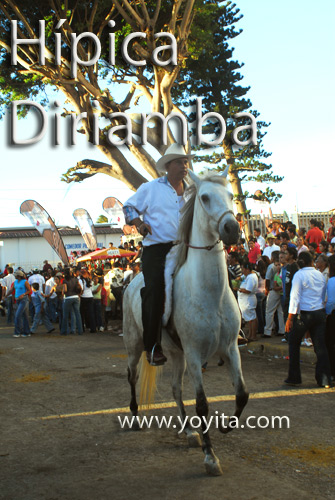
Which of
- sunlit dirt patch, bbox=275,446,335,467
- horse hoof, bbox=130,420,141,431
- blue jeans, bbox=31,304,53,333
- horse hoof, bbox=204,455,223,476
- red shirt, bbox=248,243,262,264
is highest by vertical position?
red shirt, bbox=248,243,262,264

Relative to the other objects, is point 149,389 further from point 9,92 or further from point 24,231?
point 24,231

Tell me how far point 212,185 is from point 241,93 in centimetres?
2772

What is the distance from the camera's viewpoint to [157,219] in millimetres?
5785

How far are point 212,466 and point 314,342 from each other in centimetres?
415

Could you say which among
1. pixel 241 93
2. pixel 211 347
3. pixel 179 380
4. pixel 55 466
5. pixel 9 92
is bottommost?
pixel 55 466

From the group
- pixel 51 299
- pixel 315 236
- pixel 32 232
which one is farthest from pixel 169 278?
pixel 32 232

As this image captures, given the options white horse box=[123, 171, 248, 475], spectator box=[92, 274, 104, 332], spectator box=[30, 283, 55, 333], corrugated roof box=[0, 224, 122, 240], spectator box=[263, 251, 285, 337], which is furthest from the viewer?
corrugated roof box=[0, 224, 122, 240]

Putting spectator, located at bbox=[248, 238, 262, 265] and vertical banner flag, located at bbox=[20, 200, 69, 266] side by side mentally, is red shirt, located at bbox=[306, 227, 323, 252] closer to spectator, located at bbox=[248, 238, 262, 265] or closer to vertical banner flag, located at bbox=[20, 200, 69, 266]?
spectator, located at bbox=[248, 238, 262, 265]

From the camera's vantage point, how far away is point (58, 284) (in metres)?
20.5

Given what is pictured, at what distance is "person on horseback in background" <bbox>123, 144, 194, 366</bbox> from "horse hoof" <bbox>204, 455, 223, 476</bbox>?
119 centimetres

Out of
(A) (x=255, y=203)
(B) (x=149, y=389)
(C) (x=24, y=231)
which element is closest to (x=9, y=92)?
(A) (x=255, y=203)

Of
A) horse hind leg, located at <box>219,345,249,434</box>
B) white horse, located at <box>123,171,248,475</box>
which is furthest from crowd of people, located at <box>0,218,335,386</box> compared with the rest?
horse hind leg, located at <box>219,345,249,434</box>

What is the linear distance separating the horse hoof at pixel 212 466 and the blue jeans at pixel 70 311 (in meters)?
14.2

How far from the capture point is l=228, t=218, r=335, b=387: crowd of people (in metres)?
8.32
